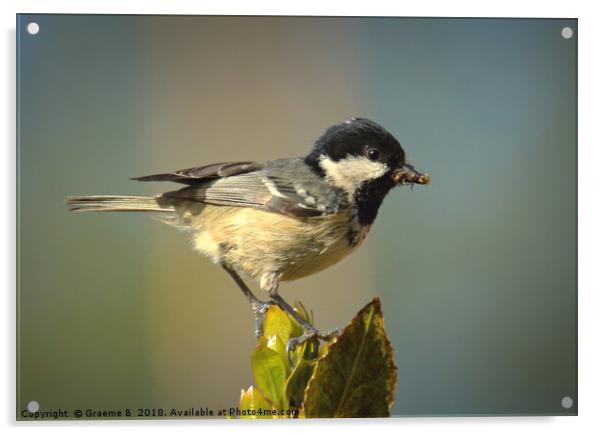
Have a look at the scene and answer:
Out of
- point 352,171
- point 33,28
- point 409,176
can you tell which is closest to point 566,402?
point 409,176

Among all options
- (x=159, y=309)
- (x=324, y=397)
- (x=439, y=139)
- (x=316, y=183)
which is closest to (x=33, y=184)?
(x=159, y=309)

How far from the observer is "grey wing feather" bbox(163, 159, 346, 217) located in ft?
5.39

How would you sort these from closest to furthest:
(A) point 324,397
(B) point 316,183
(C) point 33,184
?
(A) point 324,397, (C) point 33,184, (B) point 316,183

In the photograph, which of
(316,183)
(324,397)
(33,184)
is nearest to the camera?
(324,397)

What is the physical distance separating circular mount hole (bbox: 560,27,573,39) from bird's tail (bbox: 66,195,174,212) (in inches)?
42.3

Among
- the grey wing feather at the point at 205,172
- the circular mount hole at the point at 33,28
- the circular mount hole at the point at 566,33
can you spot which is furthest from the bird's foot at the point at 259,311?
the circular mount hole at the point at 566,33

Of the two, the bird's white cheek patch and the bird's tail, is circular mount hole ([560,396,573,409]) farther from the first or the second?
the bird's tail

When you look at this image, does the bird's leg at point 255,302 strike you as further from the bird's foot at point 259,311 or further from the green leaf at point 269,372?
the green leaf at point 269,372

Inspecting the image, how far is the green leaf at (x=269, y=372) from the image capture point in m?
1.13

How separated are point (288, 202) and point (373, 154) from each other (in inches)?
9.6

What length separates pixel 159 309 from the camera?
5.35 ft

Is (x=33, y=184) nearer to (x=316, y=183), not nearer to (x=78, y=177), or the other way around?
(x=78, y=177)

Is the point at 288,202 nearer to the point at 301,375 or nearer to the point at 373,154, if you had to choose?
the point at 373,154

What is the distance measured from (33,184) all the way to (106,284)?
0.30 metres
